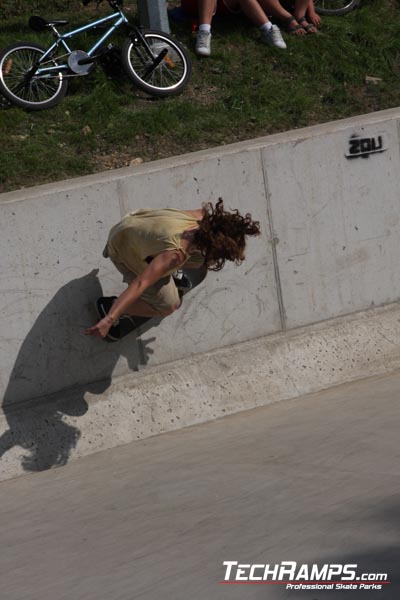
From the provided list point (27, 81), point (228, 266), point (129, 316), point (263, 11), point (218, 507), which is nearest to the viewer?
point (218, 507)

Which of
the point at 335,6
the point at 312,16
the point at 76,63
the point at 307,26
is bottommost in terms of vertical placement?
the point at 76,63

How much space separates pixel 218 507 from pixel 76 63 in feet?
14.5

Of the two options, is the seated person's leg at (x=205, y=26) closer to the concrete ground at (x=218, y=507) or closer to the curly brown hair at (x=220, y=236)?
the curly brown hair at (x=220, y=236)

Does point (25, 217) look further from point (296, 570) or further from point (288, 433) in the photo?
point (296, 570)

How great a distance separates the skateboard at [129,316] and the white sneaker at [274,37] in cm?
340

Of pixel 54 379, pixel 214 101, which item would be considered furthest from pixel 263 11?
pixel 54 379

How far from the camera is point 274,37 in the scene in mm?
8938

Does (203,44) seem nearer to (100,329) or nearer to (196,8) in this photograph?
(196,8)

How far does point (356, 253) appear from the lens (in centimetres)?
724

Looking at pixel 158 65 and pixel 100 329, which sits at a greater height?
pixel 158 65

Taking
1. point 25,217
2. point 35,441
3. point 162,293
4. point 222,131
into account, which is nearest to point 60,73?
point 222,131

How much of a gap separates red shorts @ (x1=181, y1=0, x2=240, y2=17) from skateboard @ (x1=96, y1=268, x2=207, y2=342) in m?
Result: 3.67

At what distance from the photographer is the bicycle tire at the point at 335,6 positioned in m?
9.65

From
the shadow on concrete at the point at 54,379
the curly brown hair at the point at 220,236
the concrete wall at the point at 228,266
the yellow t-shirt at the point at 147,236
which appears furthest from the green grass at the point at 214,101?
the curly brown hair at the point at 220,236
